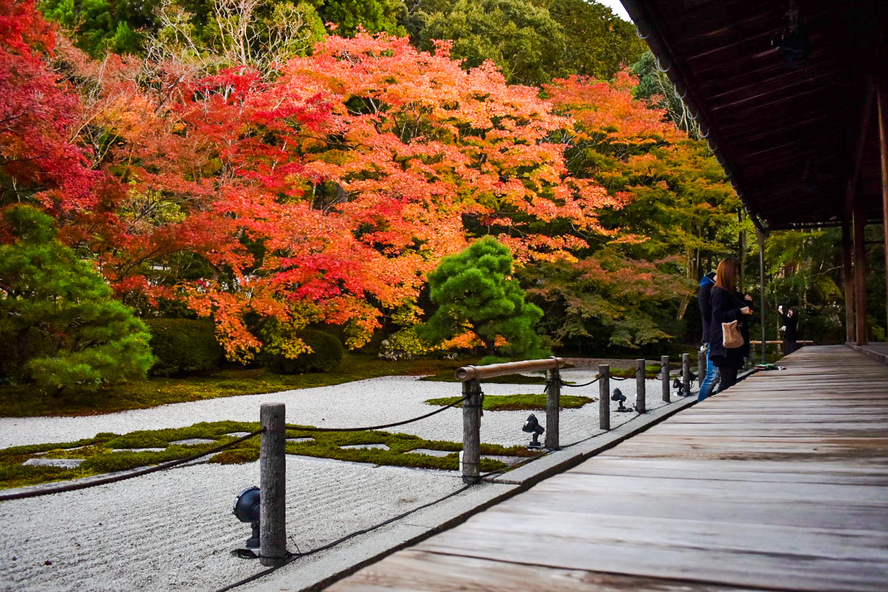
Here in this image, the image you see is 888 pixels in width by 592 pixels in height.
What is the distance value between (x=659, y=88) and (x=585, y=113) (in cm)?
606

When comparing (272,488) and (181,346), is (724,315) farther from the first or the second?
(181,346)

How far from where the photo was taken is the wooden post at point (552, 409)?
19.5 feet

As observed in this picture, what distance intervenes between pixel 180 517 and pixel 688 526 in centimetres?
338

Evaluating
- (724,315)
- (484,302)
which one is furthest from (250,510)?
(484,302)

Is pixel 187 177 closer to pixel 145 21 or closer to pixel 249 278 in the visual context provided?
pixel 249 278

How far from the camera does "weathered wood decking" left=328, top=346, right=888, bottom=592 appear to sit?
152cm

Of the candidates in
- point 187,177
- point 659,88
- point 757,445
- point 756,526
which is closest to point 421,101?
point 187,177

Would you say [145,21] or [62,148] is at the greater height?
[145,21]

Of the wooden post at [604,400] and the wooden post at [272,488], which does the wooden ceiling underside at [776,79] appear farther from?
the wooden post at [272,488]

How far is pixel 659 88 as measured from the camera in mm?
22578

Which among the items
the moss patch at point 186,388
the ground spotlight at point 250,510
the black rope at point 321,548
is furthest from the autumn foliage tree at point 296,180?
the black rope at point 321,548

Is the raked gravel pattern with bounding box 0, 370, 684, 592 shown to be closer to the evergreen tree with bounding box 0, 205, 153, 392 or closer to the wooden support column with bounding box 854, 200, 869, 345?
the evergreen tree with bounding box 0, 205, 153, 392

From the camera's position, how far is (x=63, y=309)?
30.9 ft

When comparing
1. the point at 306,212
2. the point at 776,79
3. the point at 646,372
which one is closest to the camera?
the point at 776,79
